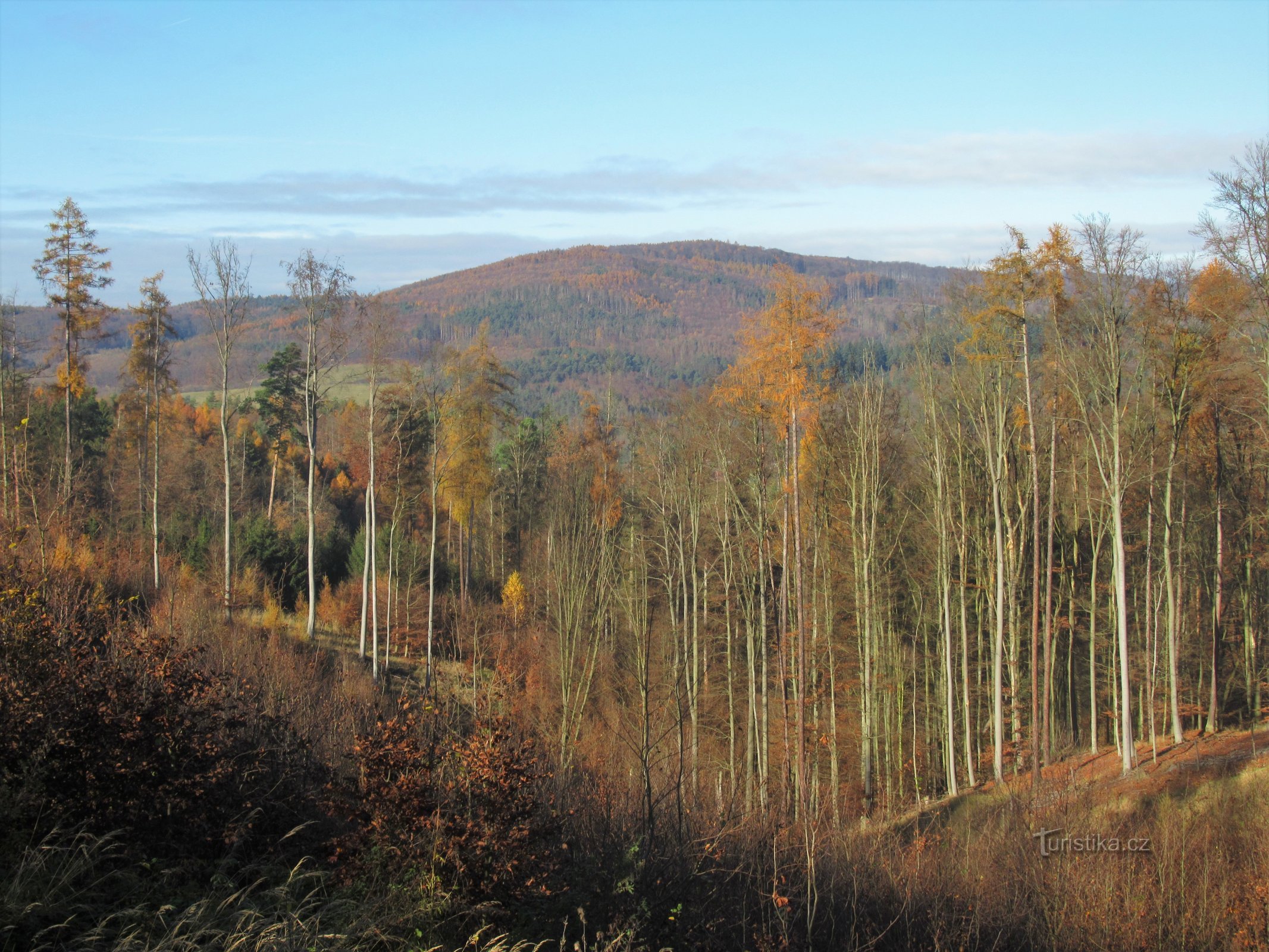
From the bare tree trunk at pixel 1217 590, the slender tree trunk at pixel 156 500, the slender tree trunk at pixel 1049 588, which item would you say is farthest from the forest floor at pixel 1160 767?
the slender tree trunk at pixel 156 500

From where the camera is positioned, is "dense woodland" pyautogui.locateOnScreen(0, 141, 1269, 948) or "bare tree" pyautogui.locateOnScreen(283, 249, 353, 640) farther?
"bare tree" pyautogui.locateOnScreen(283, 249, 353, 640)

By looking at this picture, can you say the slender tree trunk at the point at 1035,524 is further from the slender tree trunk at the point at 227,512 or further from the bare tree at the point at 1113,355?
the slender tree trunk at the point at 227,512

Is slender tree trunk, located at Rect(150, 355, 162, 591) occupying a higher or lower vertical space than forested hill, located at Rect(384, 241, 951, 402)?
lower

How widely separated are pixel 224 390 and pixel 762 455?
16150mm

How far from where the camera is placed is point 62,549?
1512cm

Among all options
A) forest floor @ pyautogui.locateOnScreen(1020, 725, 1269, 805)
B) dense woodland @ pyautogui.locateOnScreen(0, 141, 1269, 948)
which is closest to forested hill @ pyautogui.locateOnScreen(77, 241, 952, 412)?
dense woodland @ pyautogui.locateOnScreen(0, 141, 1269, 948)

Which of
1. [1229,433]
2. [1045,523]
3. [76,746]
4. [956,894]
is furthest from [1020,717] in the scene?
[76,746]

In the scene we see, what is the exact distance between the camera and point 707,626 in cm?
2742

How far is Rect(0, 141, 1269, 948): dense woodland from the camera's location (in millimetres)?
6605

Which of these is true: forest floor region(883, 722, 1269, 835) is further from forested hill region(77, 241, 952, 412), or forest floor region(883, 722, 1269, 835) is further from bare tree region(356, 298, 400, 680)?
forested hill region(77, 241, 952, 412)

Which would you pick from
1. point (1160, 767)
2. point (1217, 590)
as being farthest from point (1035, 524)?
point (1217, 590)

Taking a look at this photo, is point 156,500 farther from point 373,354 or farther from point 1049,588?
point 1049,588

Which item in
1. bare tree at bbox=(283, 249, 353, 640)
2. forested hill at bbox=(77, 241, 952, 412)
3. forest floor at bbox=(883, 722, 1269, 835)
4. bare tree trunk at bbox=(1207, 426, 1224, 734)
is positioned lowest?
forest floor at bbox=(883, 722, 1269, 835)

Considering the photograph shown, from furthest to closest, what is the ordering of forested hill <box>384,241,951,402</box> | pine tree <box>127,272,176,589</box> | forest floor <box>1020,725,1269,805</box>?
1. forested hill <box>384,241,951,402</box>
2. pine tree <box>127,272,176,589</box>
3. forest floor <box>1020,725,1269,805</box>
